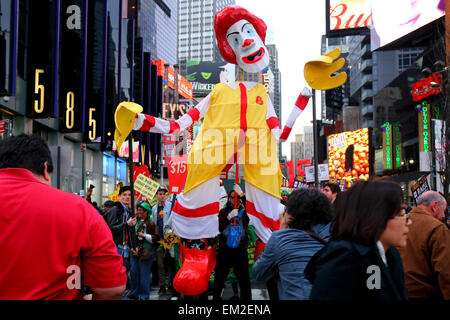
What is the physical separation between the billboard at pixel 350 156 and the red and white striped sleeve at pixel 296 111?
31.2 m

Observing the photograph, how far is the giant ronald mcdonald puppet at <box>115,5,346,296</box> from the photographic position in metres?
4.89

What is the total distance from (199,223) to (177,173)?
10.0 ft

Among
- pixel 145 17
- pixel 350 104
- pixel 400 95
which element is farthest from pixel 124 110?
pixel 145 17

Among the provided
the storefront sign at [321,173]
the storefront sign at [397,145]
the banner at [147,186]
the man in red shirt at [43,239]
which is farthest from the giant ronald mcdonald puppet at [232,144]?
the storefront sign at [397,145]

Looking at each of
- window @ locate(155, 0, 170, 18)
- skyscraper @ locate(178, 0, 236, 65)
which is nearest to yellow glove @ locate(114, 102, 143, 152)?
window @ locate(155, 0, 170, 18)

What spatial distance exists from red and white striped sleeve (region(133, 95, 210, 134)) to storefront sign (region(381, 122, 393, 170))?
31.5 meters

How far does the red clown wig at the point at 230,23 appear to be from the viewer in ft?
16.9

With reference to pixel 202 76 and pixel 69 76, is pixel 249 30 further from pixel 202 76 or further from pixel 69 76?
pixel 202 76

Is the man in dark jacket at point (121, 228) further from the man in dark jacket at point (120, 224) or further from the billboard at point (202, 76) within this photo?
the billboard at point (202, 76)

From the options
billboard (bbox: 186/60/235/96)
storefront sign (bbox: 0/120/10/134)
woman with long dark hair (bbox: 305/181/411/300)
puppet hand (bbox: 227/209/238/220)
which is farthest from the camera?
billboard (bbox: 186/60/235/96)

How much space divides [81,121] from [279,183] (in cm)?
1479

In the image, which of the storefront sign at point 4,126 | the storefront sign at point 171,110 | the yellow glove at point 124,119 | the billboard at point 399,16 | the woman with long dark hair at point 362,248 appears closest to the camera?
the woman with long dark hair at point 362,248

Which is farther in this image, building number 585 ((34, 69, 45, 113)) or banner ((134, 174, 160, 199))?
building number 585 ((34, 69, 45, 113))

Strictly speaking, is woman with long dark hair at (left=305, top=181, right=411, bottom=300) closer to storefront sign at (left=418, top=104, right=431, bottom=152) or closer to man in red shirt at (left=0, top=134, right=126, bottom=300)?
man in red shirt at (left=0, top=134, right=126, bottom=300)
